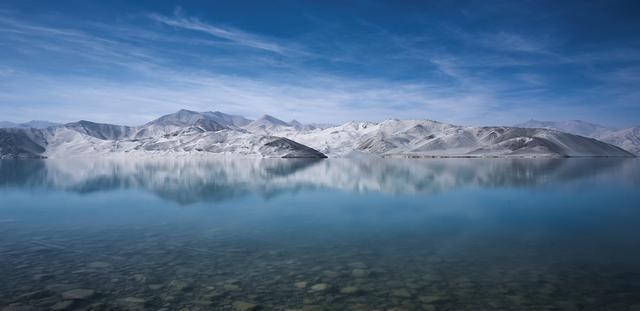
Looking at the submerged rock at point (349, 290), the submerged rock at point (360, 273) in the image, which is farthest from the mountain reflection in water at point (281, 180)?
the submerged rock at point (349, 290)

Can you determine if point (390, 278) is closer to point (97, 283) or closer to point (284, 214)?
point (97, 283)

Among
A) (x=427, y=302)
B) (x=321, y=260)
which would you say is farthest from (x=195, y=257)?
(x=427, y=302)

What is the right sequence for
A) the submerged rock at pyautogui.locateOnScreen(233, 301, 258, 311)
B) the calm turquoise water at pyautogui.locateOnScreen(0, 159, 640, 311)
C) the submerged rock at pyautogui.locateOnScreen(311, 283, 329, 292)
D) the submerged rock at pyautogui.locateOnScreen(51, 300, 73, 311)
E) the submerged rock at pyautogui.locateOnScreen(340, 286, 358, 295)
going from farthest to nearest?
the submerged rock at pyautogui.locateOnScreen(311, 283, 329, 292), the submerged rock at pyautogui.locateOnScreen(340, 286, 358, 295), the calm turquoise water at pyautogui.locateOnScreen(0, 159, 640, 311), the submerged rock at pyautogui.locateOnScreen(233, 301, 258, 311), the submerged rock at pyautogui.locateOnScreen(51, 300, 73, 311)

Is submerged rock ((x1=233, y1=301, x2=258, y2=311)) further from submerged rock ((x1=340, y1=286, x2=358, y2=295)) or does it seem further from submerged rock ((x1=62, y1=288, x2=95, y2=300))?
submerged rock ((x1=62, y1=288, x2=95, y2=300))

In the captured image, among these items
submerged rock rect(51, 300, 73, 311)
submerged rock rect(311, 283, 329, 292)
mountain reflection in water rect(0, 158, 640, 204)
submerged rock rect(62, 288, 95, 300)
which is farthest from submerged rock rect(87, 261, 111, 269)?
mountain reflection in water rect(0, 158, 640, 204)

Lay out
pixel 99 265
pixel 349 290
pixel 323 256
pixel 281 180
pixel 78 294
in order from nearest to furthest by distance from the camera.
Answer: pixel 78 294
pixel 349 290
pixel 99 265
pixel 323 256
pixel 281 180

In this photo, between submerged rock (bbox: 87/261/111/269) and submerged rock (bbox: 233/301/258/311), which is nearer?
submerged rock (bbox: 233/301/258/311)

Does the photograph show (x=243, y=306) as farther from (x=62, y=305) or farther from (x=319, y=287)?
(x=62, y=305)

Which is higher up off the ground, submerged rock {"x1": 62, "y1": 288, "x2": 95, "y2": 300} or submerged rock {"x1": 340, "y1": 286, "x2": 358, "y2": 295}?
submerged rock {"x1": 340, "y1": 286, "x2": 358, "y2": 295}

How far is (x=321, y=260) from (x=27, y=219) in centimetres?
2462

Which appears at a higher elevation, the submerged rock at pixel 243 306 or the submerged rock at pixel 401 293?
the submerged rock at pixel 401 293

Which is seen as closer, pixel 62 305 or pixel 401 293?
pixel 62 305

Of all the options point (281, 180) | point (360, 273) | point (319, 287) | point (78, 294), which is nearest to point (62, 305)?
point (78, 294)

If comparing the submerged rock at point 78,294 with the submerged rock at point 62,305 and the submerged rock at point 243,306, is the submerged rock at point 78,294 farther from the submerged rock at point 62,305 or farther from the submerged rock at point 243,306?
the submerged rock at point 243,306
